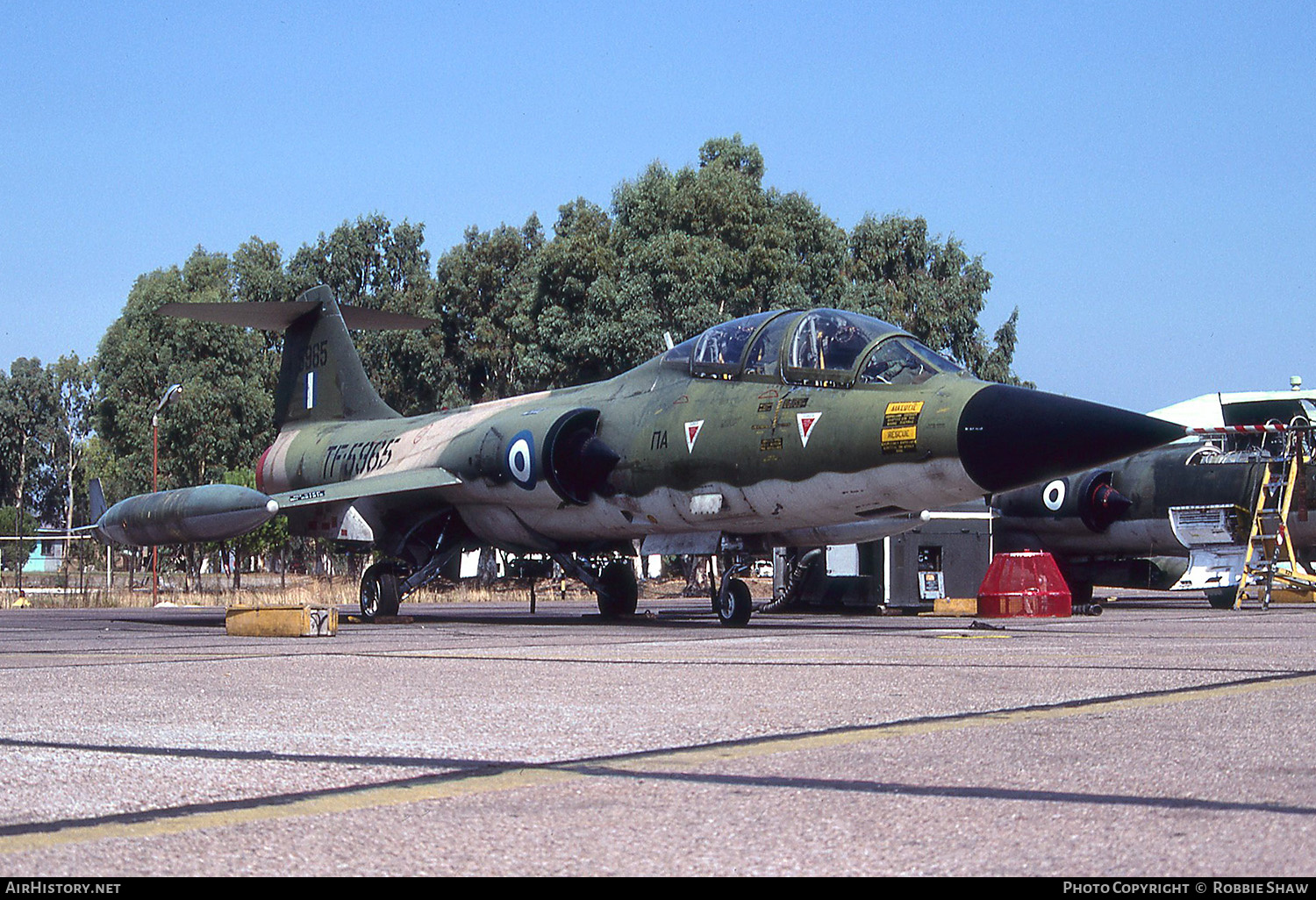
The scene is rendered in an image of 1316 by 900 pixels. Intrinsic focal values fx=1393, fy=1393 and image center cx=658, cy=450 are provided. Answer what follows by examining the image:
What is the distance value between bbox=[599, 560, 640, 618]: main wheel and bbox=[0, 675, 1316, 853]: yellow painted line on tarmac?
1116cm

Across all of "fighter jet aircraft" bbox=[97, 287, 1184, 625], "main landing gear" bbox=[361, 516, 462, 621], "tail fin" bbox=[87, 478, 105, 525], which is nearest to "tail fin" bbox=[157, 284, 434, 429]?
"fighter jet aircraft" bbox=[97, 287, 1184, 625]

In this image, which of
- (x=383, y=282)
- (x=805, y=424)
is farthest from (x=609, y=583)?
(x=383, y=282)

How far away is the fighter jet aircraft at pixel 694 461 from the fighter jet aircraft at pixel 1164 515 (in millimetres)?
7144

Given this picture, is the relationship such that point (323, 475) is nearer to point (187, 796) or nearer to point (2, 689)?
point (2, 689)

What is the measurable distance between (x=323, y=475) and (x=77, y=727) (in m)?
14.1

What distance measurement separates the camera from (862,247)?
49.4 m

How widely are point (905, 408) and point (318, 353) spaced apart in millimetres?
11410

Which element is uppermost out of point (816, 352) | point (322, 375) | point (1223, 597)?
point (322, 375)

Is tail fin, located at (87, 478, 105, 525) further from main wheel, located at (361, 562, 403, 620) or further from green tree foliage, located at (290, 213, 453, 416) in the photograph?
green tree foliage, located at (290, 213, 453, 416)

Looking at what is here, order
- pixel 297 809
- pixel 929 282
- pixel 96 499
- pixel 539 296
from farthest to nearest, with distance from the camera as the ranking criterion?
1. pixel 929 282
2. pixel 539 296
3. pixel 96 499
4. pixel 297 809

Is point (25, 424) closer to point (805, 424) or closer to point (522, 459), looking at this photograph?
point (522, 459)

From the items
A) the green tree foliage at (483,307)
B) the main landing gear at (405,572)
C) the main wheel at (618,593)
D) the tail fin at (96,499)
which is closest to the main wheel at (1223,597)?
the main wheel at (618,593)

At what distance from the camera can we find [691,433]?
42.8ft
